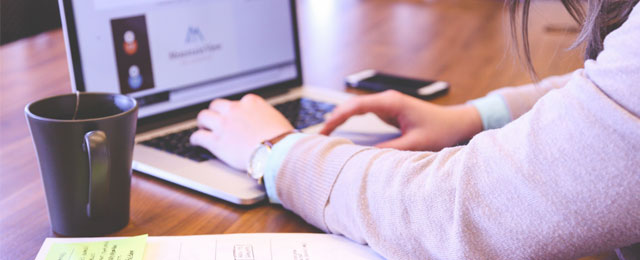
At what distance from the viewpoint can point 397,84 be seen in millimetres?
1209

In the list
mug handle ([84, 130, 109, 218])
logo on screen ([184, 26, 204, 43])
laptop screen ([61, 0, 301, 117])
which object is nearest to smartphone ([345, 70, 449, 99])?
laptop screen ([61, 0, 301, 117])

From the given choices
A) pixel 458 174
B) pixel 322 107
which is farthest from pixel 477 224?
pixel 322 107

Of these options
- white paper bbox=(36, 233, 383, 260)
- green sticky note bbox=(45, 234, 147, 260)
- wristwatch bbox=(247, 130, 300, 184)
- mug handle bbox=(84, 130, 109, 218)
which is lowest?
white paper bbox=(36, 233, 383, 260)

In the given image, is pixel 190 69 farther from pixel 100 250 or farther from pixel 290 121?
pixel 100 250

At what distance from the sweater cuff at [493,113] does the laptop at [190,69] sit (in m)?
0.14

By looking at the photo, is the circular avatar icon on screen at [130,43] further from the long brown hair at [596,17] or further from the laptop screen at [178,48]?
the long brown hair at [596,17]

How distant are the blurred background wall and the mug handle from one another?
276 millimetres

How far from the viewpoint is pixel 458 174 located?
53 cm

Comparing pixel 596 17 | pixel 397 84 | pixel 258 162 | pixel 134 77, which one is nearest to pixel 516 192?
pixel 596 17

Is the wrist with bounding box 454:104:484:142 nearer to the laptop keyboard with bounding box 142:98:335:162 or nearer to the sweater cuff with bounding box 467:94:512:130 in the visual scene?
the sweater cuff with bounding box 467:94:512:130

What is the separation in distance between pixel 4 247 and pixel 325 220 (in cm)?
32

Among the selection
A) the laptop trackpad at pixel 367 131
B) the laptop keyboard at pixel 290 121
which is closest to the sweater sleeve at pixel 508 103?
the laptop trackpad at pixel 367 131

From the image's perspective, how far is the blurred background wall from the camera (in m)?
0.73

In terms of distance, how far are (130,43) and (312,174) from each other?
401 mm
